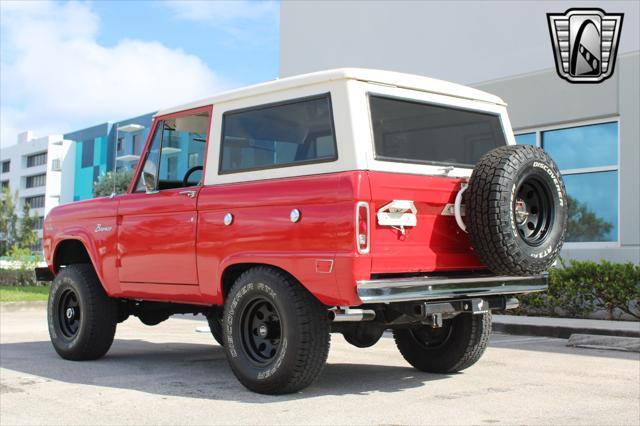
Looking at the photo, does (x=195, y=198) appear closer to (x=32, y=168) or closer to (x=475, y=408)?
(x=475, y=408)

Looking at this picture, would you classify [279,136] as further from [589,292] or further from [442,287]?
[589,292]

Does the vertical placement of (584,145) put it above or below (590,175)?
above

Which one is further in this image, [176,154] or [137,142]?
[137,142]

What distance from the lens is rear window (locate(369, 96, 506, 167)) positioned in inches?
220

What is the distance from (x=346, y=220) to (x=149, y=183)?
2381 mm

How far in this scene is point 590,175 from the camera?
47.0ft

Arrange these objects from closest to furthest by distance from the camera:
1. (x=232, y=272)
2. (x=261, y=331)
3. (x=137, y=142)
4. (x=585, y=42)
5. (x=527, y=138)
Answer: (x=261, y=331) < (x=232, y=272) < (x=585, y=42) < (x=527, y=138) < (x=137, y=142)

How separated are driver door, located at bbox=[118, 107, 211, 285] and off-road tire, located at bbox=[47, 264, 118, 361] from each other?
57cm

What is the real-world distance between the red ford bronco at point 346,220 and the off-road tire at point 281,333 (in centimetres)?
1

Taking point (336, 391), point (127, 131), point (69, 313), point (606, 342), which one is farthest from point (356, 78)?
point (127, 131)

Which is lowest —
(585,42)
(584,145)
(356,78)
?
(356,78)

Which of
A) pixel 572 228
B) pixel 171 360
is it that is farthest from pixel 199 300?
pixel 572 228

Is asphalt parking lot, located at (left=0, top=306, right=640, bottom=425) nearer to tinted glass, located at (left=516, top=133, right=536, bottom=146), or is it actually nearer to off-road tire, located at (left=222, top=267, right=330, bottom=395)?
off-road tire, located at (left=222, top=267, right=330, bottom=395)

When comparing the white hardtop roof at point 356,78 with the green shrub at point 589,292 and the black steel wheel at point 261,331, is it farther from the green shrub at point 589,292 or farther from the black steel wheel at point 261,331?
the green shrub at point 589,292
